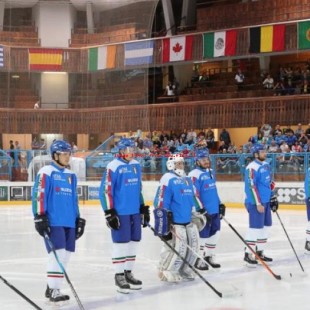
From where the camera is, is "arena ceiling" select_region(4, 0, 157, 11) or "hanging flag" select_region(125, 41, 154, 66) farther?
"hanging flag" select_region(125, 41, 154, 66)

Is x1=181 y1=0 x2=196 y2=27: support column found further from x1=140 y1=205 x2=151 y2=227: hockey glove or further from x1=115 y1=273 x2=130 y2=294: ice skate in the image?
x1=115 y1=273 x2=130 y2=294: ice skate

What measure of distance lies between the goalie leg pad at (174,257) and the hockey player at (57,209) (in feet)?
4.71

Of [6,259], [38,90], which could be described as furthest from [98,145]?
[6,259]

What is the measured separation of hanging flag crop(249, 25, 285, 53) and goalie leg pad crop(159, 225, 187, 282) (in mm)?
18444

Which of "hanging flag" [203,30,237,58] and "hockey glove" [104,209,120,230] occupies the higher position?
"hanging flag" [203,30,237,58]

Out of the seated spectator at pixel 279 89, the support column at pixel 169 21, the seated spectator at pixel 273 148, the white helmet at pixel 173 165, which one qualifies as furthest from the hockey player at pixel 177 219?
the support column at pixel 169 21

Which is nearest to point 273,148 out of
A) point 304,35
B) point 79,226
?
point 304,35

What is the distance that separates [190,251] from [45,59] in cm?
2001

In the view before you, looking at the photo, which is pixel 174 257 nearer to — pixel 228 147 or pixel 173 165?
pixel 173 165

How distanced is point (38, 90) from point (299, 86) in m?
9.96

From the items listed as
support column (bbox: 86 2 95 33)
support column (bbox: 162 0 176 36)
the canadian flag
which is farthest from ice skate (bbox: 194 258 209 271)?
support column (bbox: 162 0 176 36)

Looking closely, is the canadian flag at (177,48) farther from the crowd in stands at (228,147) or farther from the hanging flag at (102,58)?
the crowd in stands at (228,147)

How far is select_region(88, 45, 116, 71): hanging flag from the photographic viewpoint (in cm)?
2488

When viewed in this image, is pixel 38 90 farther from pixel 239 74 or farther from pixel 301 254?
pixel 301 254
